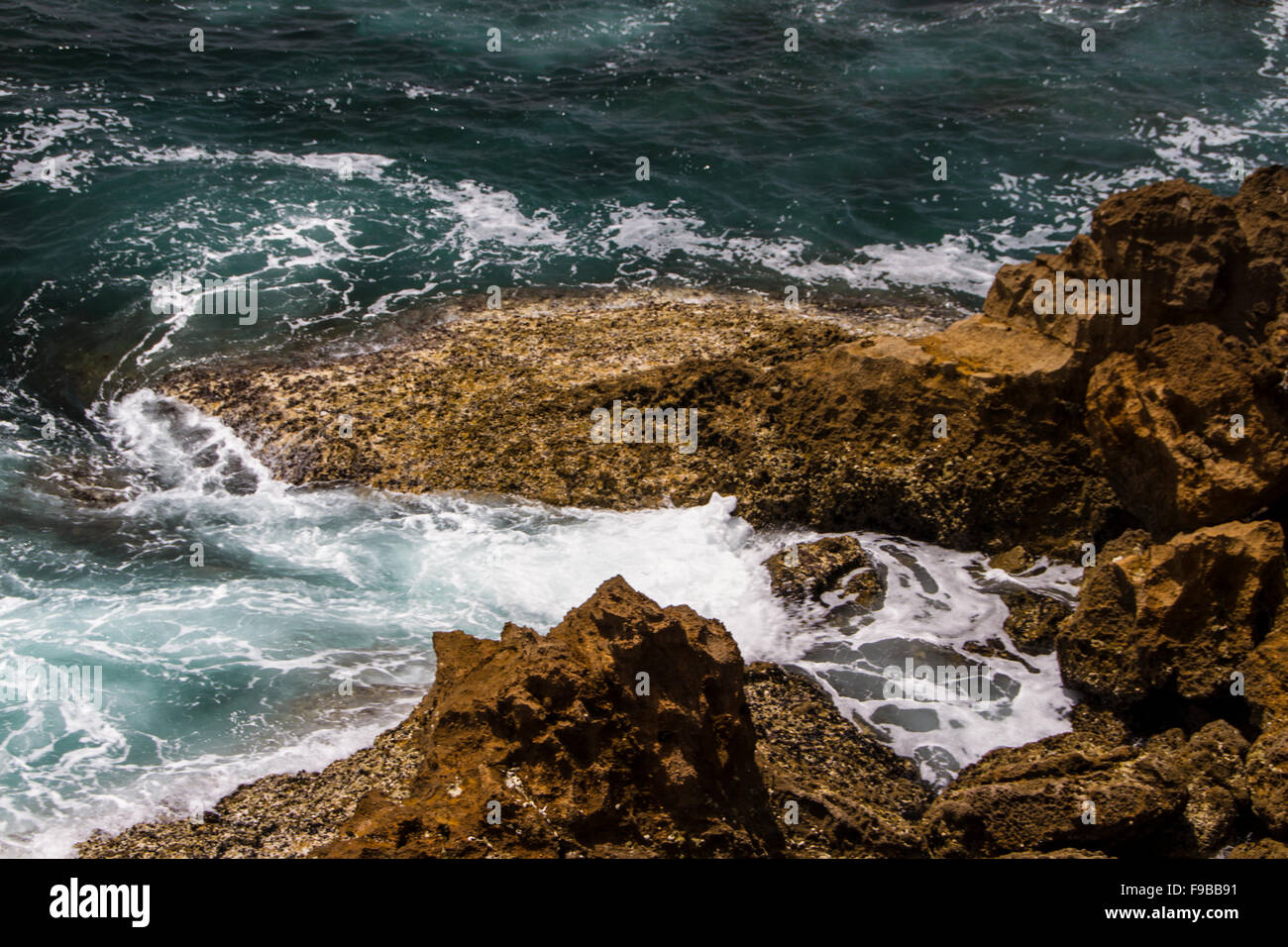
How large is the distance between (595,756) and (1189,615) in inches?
306

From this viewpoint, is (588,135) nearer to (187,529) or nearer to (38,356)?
(38,356)

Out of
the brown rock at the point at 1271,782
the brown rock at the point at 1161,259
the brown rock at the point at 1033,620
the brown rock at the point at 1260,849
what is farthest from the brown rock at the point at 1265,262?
the brown rock at the point at 1260,849

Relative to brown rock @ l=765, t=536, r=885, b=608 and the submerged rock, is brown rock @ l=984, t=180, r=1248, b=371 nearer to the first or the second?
brown rock @ l=765, t=536, r=885, b=608

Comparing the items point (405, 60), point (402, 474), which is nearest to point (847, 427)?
point (402, 474)

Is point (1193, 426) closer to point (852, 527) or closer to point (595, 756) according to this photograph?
point (852, 527)

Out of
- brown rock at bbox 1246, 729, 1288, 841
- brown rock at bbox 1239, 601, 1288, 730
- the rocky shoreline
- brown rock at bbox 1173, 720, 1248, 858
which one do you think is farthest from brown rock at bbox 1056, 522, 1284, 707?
brown rock at bbox 1246, 729, 1288, 841

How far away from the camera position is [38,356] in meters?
22.6

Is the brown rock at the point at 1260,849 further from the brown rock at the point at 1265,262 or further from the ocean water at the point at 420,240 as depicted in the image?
the brown rock at the point at 1265,262

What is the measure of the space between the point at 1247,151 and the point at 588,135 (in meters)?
19.4

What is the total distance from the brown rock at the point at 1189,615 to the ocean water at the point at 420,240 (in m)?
0.85

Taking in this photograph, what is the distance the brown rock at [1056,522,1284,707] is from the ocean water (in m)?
0.85

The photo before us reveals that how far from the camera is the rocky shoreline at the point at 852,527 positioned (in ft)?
33.6

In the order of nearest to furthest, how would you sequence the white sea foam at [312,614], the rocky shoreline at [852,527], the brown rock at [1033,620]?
the rocky shoreline at [852,527]
the white sea foam at [312,614]
the brown rock at [1033,620]

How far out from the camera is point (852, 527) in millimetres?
16922
